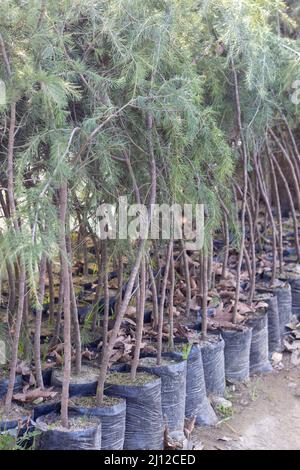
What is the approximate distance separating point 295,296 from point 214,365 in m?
1.49

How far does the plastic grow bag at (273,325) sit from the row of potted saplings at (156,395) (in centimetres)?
27

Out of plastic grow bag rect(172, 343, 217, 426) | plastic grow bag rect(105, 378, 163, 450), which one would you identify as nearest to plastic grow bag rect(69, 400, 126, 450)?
plastic grow bag rect(105, 378, 163, 450)

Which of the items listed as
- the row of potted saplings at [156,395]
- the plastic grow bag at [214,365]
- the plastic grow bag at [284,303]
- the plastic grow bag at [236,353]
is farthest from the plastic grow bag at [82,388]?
the plastic grow bag at [284,303]

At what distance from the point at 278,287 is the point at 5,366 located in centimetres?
227

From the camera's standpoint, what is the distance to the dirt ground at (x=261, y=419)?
312 cm

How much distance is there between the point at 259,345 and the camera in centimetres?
399

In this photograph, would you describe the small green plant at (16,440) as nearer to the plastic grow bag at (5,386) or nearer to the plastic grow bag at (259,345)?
the plastic grow bag at (5,386)

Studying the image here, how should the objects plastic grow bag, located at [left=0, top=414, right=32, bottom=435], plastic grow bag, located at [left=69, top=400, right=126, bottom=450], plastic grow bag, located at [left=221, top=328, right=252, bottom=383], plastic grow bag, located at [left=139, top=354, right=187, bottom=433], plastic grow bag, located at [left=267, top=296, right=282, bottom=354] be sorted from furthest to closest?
plastic grow bag, located at [left=267, top=296, right=282, bottom=354]
plastic grow bag, located at [left=221, top=328, right=252, bottom=383]
plastic grow bag, located at [left=139, top=354, right=187, bottom=433]
plastic grow bag, located at [left=69, top=400, right=126, bottom=450]
plastic grow bag, located at [left=0, top=414, right=32, bottom=435]

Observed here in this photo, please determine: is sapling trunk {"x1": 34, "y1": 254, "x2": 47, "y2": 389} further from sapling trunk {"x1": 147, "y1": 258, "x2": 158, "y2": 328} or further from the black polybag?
sapling trunk {"x1": 147, "y1": 258, "x2": 158, "y2": 328}

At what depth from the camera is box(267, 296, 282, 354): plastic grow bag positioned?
14.0 ft
